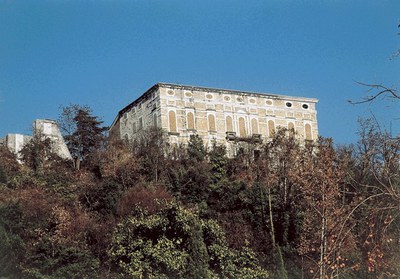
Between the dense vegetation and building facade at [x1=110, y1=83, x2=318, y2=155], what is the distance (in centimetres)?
591

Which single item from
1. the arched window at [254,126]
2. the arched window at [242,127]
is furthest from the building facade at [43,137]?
the arched window at [254,126]

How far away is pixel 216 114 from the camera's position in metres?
46.1

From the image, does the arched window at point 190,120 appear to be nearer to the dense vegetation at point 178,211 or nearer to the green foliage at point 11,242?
the dense vegetation at point 178,211

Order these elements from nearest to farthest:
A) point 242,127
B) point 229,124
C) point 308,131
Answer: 1. point 229,124
2. point 242,127
3. point 308,131

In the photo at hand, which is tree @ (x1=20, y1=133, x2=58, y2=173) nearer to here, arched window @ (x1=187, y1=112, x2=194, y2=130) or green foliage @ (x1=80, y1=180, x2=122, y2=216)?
green foliage @ (x1=80, y1=180, x2=122, y2=216)

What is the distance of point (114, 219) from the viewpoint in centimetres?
2708

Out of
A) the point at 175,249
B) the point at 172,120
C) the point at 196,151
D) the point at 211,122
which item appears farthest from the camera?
the point at 211,122

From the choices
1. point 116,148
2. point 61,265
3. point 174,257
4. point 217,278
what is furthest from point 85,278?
point 116,148

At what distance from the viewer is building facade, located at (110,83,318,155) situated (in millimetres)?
44625

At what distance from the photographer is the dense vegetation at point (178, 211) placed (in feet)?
70.6

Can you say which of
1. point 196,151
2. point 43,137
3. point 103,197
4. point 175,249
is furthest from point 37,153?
point 175,249

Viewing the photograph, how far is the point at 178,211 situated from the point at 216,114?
79.1 feet

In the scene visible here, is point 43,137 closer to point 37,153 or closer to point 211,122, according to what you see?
point 37,153

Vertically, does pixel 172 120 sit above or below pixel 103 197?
above
